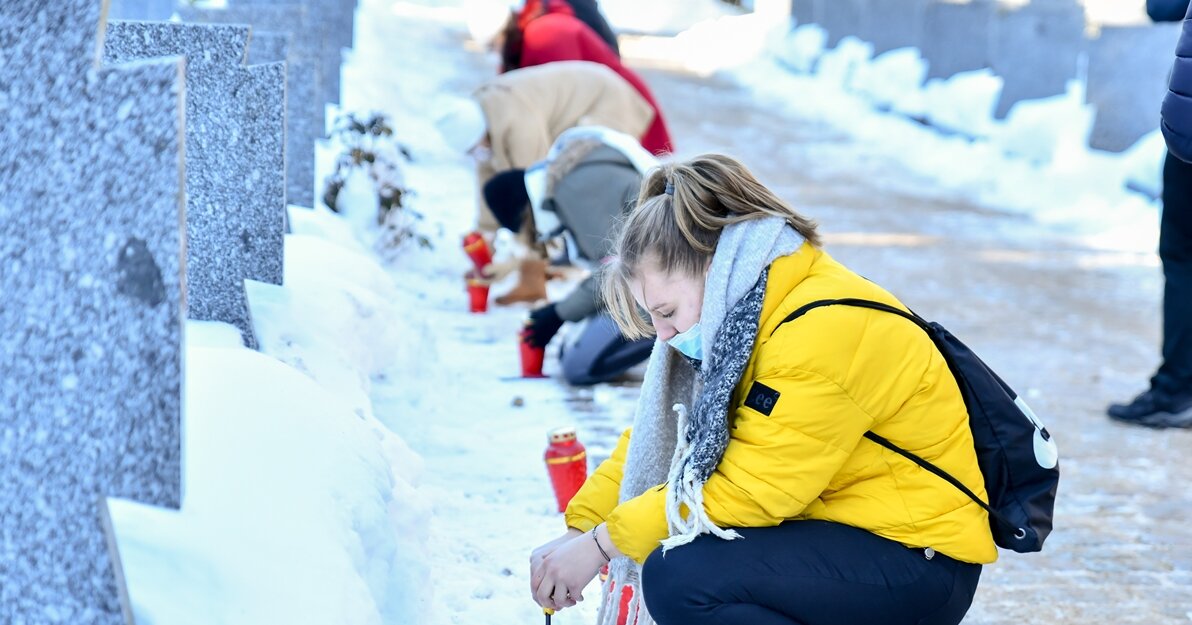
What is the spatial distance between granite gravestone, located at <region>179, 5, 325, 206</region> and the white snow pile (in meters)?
1.67

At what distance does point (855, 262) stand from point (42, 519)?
20.4 feet

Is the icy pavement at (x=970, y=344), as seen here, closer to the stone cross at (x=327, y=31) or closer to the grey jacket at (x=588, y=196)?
the grey jacket at (x=588, y=196)

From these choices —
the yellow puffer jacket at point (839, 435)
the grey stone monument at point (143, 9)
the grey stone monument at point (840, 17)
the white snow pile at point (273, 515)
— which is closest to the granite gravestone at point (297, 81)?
the grey stone monument at point (143, 9)

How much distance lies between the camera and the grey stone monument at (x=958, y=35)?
13.4 meters

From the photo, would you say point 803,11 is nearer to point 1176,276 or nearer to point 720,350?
point 1176,276

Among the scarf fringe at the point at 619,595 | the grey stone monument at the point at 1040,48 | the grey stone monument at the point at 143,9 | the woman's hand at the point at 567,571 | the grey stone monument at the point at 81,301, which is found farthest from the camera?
the grey stone monument at the point at 1040,48

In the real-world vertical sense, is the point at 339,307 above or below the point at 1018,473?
below

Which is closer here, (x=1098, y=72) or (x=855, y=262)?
(x=855, y=262)

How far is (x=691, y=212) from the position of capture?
97.7 inches

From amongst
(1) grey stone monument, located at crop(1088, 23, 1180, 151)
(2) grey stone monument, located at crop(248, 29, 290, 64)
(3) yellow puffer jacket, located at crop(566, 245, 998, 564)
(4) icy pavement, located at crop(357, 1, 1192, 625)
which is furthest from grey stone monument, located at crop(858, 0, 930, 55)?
(3) yellow puffer jacket, located at crop(566, 245, 998, 564)

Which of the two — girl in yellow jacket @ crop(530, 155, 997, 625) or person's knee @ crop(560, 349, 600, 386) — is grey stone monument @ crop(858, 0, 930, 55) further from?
girl in yellow jacket @ crop(530, 155, 997, 625)

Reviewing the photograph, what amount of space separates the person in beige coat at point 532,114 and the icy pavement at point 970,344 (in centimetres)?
76

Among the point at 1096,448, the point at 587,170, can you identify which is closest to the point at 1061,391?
the point at 1096,448

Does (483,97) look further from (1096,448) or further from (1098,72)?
(1098,72)
